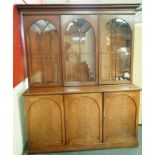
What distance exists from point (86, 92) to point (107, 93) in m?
0.29

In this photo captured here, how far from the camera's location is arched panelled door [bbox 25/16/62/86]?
95.6 inches

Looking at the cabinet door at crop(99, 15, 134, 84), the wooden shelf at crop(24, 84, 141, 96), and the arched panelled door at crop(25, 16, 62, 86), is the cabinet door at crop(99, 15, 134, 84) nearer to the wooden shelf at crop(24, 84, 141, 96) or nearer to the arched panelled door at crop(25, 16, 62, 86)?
the wooden shelf at crop(24, 84, 141, 96)

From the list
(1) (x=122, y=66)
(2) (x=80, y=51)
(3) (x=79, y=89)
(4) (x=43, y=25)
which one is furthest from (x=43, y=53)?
(1) (x=122, y=66)

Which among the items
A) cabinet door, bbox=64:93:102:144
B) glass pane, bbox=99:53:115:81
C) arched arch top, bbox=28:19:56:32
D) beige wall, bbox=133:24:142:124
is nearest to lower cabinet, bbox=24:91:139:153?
cabinet door, bbox=64:93:102:144

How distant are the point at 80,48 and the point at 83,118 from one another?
3.40 feet

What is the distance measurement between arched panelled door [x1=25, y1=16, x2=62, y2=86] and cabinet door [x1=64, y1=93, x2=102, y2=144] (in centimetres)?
45

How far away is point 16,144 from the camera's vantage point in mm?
Answer: 2135

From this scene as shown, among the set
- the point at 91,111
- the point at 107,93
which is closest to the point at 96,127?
the point at 91,111

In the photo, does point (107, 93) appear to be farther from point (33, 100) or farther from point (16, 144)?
point (16, 144)

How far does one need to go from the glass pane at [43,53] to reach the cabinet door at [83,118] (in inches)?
18.8

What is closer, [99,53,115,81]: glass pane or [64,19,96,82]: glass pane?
[64,19,96,82]: glass pane

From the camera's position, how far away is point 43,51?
2502 millimetres

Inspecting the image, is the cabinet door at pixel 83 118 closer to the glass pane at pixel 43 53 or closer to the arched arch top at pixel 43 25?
the glass pane at pixel 43 53

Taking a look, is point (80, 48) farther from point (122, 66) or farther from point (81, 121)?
point (81, 121)
